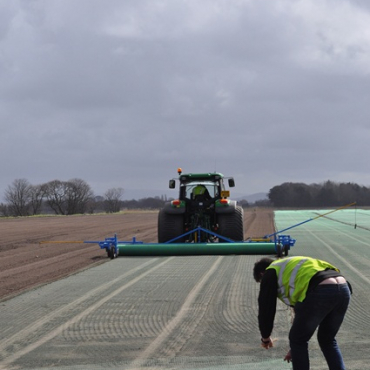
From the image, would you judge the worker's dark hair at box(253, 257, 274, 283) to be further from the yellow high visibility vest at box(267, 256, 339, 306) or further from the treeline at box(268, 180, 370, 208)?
the treeline at box(268, 180, 370, 208)

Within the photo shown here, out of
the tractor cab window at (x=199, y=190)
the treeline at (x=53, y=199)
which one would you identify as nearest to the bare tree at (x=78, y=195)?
the treeline at (x=53, y=199)

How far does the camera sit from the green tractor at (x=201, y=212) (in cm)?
1622

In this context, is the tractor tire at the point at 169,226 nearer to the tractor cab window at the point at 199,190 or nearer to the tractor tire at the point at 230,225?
the tractor cab window at the point at 199,190

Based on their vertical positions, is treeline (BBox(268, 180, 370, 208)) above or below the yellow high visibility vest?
above

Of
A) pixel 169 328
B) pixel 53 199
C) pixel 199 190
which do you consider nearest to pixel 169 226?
pixel 199 190

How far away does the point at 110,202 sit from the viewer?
12238 centimetres

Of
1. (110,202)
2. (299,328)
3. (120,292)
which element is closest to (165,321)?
(120,292)

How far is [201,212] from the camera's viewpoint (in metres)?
16.8

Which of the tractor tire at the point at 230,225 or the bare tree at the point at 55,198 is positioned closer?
the tractor tire at the point at 230,225

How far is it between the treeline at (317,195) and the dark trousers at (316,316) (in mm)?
122982

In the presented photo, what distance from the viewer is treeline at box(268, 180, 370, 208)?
12912cm

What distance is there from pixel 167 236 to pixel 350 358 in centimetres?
1084

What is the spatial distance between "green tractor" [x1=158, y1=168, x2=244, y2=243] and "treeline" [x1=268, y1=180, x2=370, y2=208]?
111m

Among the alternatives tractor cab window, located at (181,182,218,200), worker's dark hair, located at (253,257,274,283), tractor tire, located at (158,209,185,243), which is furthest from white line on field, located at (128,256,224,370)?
tractor cab window, located at (181,182,218,200)
